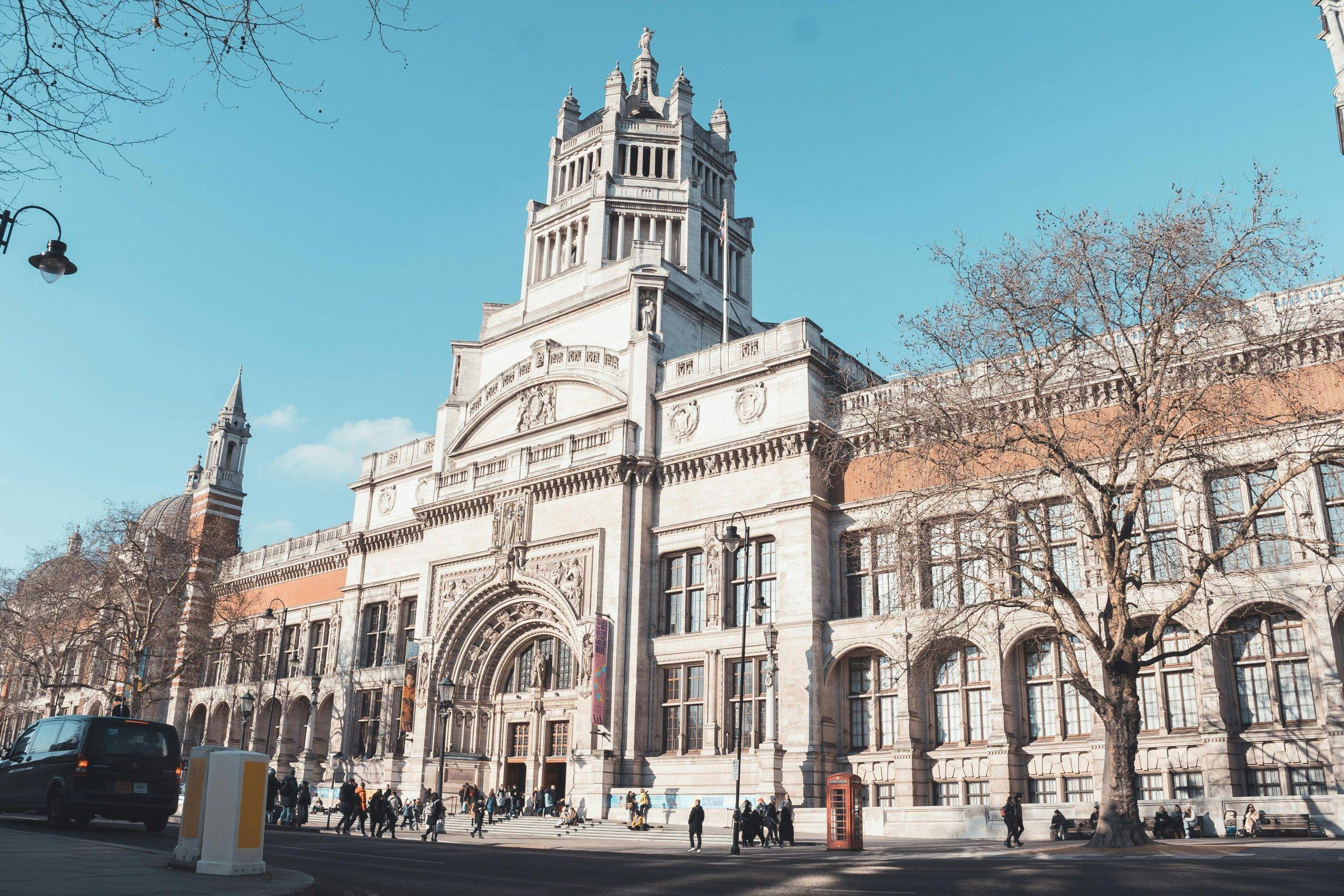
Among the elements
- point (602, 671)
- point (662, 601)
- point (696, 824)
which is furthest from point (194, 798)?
point (662, 601)

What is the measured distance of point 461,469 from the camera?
49812mm

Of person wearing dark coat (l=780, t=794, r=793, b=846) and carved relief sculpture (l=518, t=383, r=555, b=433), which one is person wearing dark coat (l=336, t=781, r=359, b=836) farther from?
carved relief sculpture (l=518, t=383, r=555, b=433)

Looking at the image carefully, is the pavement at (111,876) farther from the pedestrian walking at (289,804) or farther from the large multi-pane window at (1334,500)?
the large multi-pane window at (1334,500)

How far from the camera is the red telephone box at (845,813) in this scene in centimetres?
2564

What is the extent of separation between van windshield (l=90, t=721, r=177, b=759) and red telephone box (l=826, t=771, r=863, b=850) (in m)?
15.4

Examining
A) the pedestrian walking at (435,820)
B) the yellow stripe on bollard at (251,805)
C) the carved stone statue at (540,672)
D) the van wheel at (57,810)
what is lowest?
the pedestrian walking at (435,820)

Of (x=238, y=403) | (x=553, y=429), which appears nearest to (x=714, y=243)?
(x=553, y=429)

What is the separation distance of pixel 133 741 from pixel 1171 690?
27.7 metres

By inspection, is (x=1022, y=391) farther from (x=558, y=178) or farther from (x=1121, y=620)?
(x=558, y=178)

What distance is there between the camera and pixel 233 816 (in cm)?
1267

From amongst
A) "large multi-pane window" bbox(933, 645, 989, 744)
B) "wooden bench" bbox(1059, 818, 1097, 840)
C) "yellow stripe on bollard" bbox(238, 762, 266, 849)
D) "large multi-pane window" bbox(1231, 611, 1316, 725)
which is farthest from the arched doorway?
"yellow stripe on bollard" bbox(238, 762, 266, 849)

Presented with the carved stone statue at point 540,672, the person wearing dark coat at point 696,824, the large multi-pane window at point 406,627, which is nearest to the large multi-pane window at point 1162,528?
the person wearing dark coat at point 696,824

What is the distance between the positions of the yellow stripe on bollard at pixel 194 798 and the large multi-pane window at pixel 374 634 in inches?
1591

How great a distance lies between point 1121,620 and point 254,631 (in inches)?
2137
